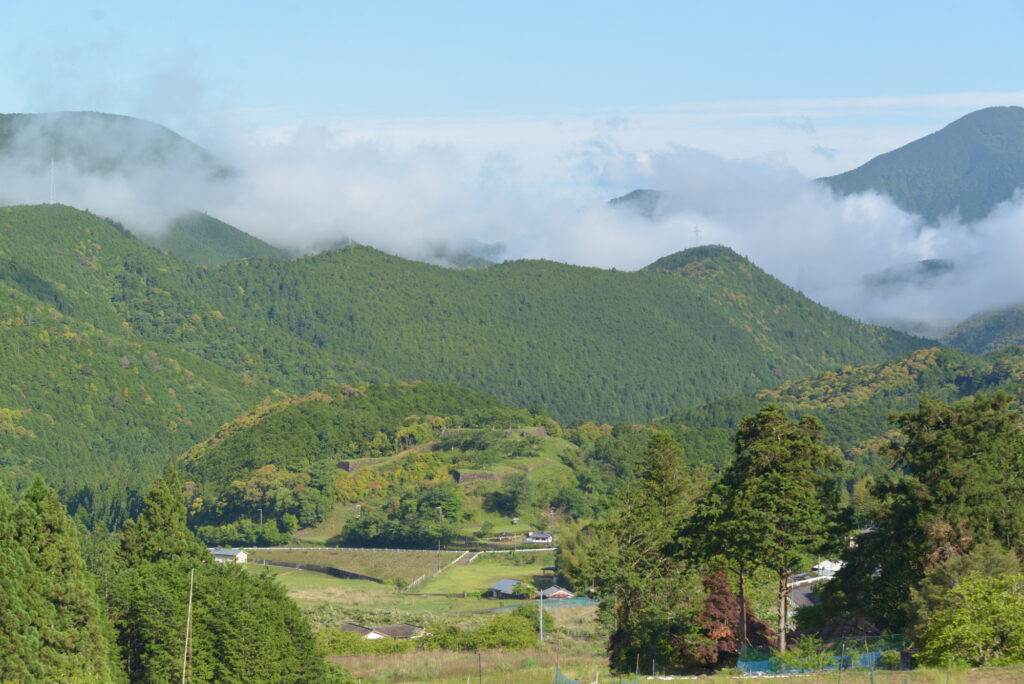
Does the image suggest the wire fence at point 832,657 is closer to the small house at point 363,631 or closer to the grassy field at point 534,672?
the grassy field at point 534,672

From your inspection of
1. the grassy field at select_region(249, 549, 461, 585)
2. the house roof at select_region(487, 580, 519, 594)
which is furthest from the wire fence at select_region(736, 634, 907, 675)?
the grassy field at select_region(249, 549, 461, 585)

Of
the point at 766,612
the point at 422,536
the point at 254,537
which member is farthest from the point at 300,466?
the point at 766,612

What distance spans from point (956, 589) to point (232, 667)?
26656 millimetres

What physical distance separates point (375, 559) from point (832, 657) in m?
87.9

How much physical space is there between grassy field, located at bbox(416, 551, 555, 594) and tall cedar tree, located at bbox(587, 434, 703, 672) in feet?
149

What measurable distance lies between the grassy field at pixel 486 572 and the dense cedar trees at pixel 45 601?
203ft

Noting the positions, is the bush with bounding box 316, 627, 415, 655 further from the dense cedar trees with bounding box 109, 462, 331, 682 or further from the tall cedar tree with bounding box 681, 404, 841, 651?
the tall cedar tree with bounding box 681, 404, 841, 651

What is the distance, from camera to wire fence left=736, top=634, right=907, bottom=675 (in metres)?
37.9

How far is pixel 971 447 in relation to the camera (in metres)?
47.2

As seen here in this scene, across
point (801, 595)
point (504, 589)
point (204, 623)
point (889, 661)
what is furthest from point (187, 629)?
point (504, 589)

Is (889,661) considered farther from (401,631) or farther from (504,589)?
(504,589)

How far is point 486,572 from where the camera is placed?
114 meters

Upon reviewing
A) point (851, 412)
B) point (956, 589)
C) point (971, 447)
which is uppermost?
point (851, 412)

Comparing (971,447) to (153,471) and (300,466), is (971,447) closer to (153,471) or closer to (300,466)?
(300,466)
